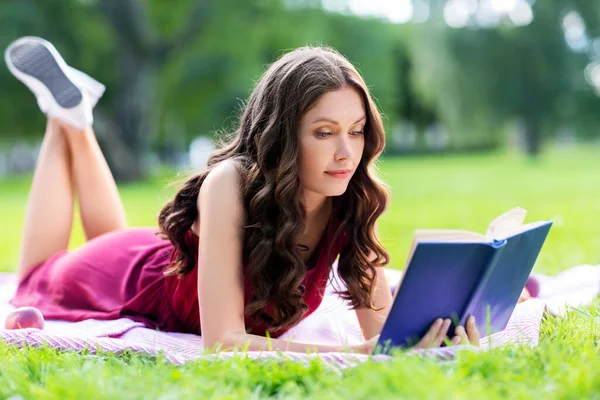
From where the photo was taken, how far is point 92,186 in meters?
4.09

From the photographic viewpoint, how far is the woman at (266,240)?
108 inches

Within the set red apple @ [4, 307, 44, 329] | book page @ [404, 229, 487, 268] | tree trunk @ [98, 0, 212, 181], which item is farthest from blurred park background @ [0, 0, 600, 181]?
book page @ [404, 229, 487, 268]

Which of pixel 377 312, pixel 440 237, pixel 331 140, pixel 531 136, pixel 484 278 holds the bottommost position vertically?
pixel 531 136

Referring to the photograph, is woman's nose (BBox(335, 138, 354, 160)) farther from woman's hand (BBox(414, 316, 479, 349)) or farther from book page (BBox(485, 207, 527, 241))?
woman's hand (BBox(414, 316, 479, 349))

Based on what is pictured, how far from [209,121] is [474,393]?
1141 inches

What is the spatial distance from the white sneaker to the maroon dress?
0.68 meters

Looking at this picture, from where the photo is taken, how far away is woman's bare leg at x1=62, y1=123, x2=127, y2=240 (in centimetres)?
407

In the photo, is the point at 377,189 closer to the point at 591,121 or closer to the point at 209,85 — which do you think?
the point at 209,85

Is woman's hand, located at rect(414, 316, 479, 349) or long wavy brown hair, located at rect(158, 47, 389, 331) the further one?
long wavy brown hair, located at rect(158, 47, 389, 331)

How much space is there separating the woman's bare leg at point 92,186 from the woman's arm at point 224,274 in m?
1.46

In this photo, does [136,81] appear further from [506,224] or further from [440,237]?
[440,237]

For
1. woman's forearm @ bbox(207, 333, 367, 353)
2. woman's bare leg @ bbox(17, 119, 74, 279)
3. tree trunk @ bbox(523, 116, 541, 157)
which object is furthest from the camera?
tree trunk @ bbox(523, 116, 541, 157)

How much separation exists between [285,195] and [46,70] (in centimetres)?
197

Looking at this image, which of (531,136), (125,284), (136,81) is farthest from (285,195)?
(531,136)
